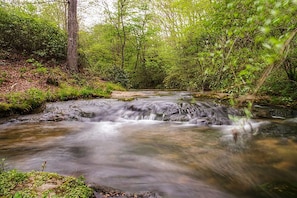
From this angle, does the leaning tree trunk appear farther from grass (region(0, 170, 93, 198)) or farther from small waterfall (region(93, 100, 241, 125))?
grass (region(0, 170, 93, 198))

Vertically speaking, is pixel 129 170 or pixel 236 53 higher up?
pixel 236 53

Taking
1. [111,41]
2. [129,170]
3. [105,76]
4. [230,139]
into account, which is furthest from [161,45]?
[129,170]

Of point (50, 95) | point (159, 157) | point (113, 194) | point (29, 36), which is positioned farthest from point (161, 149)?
point (29, 36)

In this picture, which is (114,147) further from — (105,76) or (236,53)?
(105,76)

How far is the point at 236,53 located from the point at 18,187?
3266 mm

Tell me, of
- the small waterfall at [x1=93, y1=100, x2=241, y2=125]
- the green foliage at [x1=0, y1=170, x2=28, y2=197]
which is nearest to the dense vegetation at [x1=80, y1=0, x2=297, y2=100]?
the small waterfall at [x1=93, y1=100, x2=241, y2=125]

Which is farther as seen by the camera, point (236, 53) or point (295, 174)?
point (236, 53)

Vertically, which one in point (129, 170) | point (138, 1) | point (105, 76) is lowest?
point (129, 170)

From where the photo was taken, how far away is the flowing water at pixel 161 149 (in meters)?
2.97

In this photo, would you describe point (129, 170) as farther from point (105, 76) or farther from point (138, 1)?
A: point (138, 1)

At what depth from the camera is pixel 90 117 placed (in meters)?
6.82

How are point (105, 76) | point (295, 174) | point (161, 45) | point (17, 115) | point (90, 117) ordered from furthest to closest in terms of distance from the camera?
point (161, 45)
point (105, 76)
point (90, 117)
point (17, 115)
point (295, 174)

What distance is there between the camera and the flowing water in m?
2.97

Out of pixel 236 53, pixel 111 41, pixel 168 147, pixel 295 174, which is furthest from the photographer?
pixel 111 41
